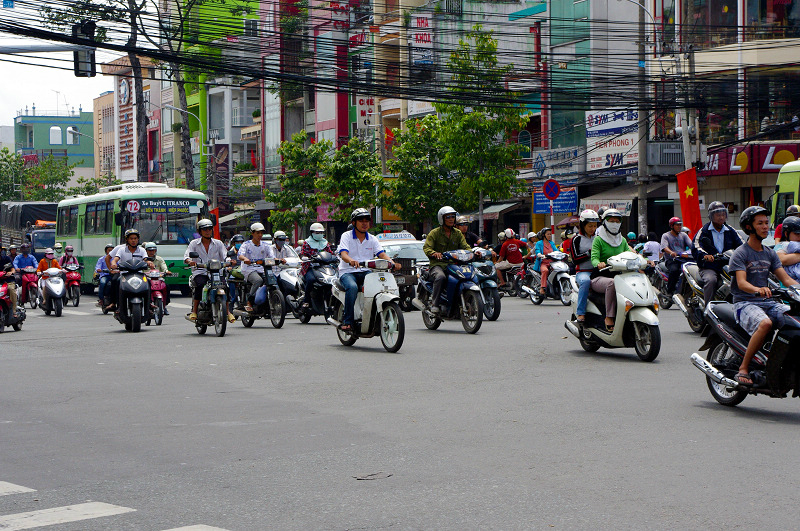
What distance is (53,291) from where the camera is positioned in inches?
950

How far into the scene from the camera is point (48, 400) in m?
9.75

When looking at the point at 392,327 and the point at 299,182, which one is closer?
the point at 392,327

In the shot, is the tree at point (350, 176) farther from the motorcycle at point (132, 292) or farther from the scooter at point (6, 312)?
the motorcycle at point (132, 292)

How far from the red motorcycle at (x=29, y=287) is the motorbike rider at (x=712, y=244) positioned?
55.4ft

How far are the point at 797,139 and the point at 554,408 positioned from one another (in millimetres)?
26582

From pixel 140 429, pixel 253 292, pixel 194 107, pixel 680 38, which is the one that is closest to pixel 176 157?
pixel 194 107

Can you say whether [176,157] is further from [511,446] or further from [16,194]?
[511,446]

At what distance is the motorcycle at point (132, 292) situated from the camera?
18.0m

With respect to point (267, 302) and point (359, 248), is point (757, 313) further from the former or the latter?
point (267, 302)

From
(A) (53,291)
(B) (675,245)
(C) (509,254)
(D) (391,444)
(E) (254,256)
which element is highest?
(B) (675,245)

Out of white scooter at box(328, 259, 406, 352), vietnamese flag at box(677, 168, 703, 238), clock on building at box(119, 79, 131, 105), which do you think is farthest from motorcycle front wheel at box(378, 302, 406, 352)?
clock on building at box(119, 79, 131, 105)

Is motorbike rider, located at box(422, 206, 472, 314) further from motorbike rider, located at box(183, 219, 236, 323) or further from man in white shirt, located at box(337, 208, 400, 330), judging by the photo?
motorbike rider, located at box(183, 219, 236, 323)

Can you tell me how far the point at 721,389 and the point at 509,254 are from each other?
17.5m

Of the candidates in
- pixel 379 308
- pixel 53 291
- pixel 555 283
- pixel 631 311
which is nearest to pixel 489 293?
pixel 555 283
